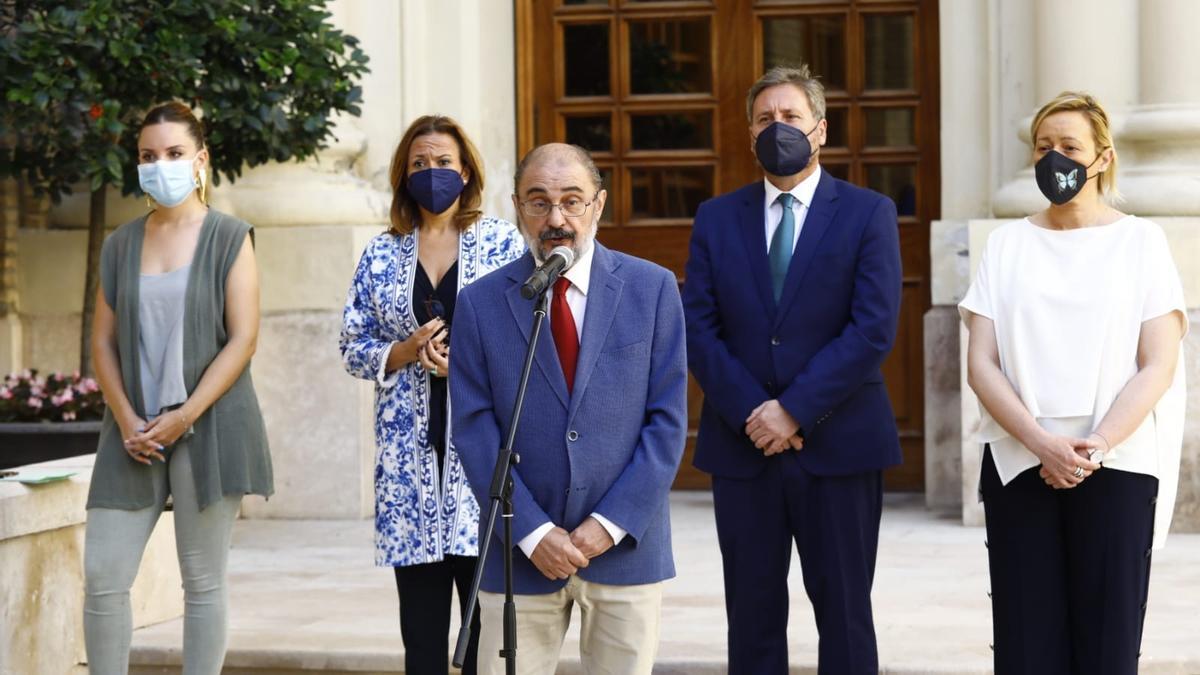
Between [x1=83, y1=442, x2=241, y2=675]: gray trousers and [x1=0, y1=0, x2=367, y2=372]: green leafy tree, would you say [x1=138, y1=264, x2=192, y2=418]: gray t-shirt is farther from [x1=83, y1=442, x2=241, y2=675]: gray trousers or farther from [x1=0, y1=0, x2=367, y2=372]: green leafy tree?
[x1=0, y1=0, x2=367, y2=372]: green leafy tree

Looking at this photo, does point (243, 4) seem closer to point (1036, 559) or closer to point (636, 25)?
point (636, 25)

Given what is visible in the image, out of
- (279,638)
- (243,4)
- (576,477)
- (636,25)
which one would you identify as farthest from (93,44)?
(576,477)

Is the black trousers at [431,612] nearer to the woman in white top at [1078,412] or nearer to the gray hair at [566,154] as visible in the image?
the gray hair at [566,154]

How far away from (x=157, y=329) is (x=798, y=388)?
6.16 ft

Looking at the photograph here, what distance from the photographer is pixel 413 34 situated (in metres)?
10.2

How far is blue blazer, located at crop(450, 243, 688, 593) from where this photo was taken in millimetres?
4477

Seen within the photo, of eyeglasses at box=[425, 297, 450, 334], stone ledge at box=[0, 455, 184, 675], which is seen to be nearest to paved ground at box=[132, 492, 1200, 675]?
stone ledge at box=[0, 455, 184, 675]

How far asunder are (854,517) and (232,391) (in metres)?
1.87

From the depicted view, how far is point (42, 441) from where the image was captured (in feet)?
26.8

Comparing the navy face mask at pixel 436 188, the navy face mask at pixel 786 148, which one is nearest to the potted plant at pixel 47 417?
the navy face mask at pixel 436 188

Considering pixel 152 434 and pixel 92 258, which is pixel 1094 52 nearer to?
pixel 92 258

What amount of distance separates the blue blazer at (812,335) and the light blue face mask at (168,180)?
151 cm

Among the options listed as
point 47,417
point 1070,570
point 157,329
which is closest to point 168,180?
point 157,329

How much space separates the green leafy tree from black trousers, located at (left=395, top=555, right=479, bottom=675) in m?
3.27
